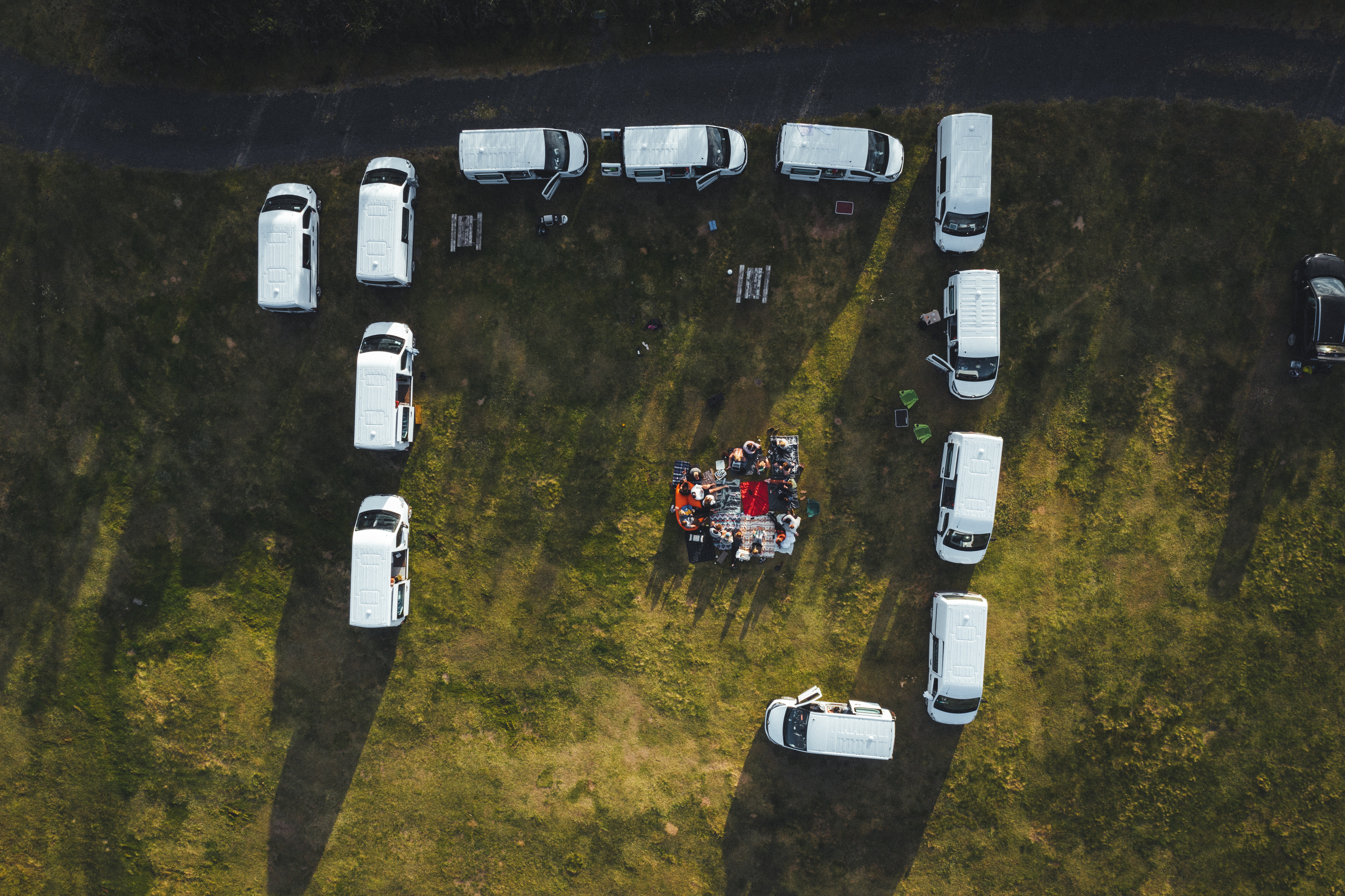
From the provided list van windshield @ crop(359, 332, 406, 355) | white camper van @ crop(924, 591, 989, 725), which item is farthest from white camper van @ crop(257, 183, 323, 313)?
white camper van @ crop(924, 591, 989, 725)

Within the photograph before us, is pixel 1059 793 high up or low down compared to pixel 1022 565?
down

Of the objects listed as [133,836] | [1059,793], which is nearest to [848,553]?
[1059,793]

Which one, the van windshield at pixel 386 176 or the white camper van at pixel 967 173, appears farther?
the van windshield at pixel 386 176

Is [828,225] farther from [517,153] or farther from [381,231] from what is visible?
[381,231]

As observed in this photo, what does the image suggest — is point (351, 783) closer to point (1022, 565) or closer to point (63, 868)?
point (63, 868)

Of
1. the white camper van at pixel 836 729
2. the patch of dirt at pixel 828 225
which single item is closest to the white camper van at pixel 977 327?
the patch of dirt at pixel 828 225

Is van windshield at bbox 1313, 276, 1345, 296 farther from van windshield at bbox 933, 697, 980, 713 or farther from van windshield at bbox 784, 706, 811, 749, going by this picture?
van windshield at bbox 784, 706, 811, 749

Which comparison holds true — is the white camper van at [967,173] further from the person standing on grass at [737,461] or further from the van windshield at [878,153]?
the person standing on grass at [737,461]
